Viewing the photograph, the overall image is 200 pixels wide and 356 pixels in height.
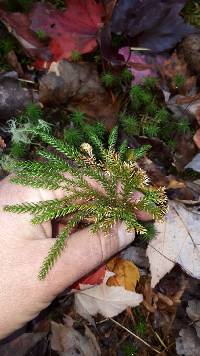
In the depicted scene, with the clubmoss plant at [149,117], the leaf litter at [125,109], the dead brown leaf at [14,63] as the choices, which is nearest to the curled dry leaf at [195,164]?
the leaf litter at [125,109]

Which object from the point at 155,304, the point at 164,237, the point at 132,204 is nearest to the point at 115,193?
the point at 132,204

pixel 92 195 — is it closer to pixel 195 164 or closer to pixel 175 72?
pixel 195 164

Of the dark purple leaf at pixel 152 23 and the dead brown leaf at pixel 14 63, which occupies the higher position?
the dark purple leaf at pixel 152 23

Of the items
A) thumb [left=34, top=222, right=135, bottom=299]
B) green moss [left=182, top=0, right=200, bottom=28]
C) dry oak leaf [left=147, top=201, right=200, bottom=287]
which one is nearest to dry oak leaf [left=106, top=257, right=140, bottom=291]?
dry oak leaf [left=147, top=201, right=200, bottom=287]

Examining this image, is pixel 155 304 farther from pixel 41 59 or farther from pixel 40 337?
pixel 41 59

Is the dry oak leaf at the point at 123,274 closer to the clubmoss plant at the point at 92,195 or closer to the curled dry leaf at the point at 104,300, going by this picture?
the curled dry leaf at the point at 104,300

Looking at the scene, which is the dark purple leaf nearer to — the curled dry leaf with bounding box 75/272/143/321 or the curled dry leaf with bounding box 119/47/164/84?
the curled dry leaf with bounding box 119/47/164/84

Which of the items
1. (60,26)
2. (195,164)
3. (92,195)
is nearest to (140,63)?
(60,26)
